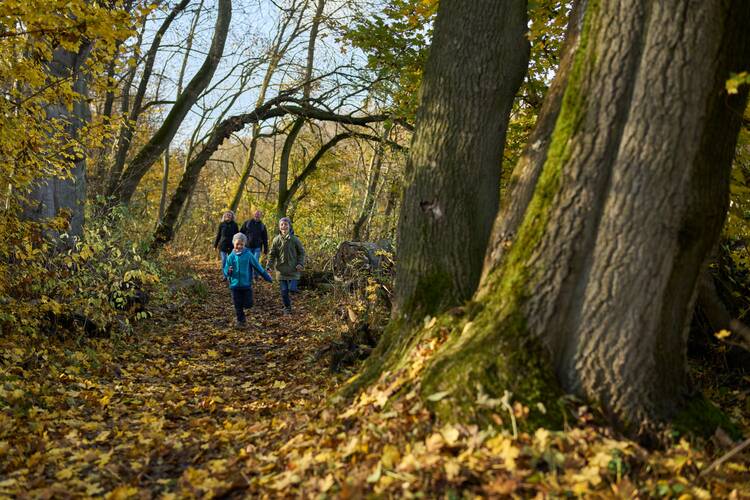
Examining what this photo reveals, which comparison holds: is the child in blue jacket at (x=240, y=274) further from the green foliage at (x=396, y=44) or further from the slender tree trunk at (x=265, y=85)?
the slender tree trunk at (x=265, y=85)

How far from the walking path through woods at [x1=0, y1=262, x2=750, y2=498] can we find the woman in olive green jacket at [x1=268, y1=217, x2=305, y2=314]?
291cm

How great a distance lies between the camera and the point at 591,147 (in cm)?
315

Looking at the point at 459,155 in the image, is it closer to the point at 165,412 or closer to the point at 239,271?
the point at 165,412

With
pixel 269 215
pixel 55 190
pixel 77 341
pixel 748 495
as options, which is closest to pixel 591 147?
pixel 748 495

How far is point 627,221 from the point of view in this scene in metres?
3.04

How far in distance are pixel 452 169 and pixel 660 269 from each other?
1874 millimetres

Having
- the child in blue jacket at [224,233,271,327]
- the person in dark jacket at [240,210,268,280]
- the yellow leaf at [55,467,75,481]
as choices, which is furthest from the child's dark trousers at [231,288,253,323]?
the yellow leaf at [55,467,75,481]

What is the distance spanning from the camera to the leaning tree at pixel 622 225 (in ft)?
9.84

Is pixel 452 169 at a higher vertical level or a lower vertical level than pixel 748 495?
higher

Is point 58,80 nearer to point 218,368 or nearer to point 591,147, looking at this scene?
point 218,368

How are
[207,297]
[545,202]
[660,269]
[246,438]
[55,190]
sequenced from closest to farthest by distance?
[660,269], [545,202], [246,438], [55,190], [207,297]

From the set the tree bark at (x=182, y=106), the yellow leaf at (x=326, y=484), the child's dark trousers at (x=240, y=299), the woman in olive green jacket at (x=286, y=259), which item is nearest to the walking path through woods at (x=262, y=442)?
the yellow leaf at (x=326, y=484)

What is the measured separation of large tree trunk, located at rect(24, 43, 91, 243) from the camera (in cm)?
761

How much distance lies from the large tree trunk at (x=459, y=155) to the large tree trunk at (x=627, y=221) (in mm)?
1091
